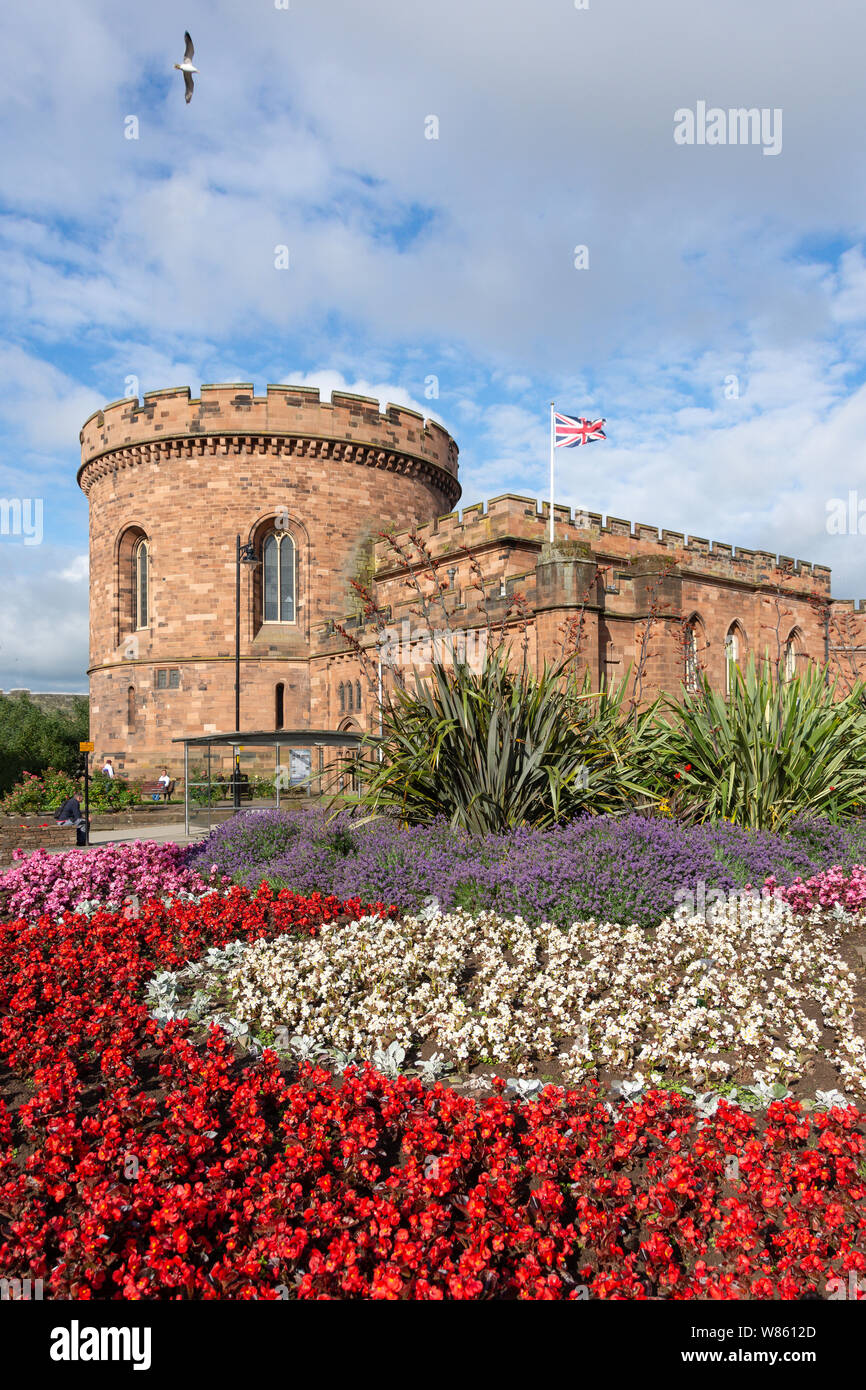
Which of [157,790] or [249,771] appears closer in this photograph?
Answer: [157,790]

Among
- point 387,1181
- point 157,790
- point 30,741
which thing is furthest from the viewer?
point 30,741

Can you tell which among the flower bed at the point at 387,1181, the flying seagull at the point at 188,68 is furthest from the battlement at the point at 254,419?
the flower bed at the point at 387,1181

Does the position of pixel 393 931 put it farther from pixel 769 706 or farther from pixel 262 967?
pixel 769 706

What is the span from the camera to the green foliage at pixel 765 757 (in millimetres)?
7965

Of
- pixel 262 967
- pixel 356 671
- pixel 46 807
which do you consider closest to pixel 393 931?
pixel 262 967

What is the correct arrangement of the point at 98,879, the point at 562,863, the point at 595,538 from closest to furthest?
the point at 562,863
the point at 98,879
the point at 595,538

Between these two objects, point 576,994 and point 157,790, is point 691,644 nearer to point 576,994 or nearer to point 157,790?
point 157,790

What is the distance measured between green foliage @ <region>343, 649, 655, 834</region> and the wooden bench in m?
19.3

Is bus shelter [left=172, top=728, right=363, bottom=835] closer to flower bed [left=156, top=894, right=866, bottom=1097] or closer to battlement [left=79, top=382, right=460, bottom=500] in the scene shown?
battlement [left=79, top=382, right=460, bottom=500]

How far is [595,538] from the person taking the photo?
81.1 ft

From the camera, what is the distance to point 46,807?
21.1m

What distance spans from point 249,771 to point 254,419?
40.0 ft

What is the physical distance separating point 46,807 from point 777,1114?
69.4 ft

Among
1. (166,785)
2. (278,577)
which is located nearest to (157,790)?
(166,785)
